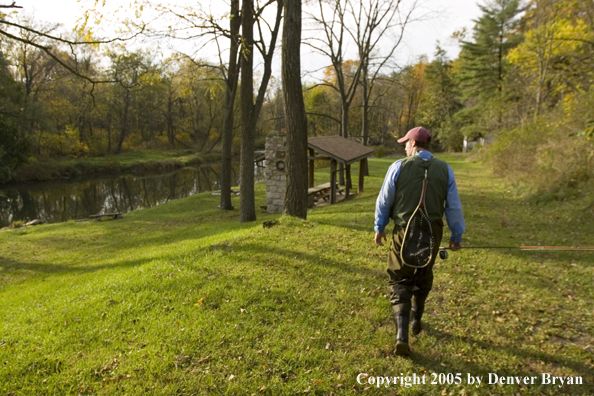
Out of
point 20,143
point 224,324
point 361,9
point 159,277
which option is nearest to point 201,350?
point 224,324

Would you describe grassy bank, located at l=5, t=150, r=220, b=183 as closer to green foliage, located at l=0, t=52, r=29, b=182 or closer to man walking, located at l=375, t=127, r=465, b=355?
green foliage, located at l=0, t=52, r=29, b=182

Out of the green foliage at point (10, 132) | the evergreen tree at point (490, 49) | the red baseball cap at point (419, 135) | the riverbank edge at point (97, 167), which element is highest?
the evergreen tree at point (490, 49)

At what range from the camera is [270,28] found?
12.9 metres

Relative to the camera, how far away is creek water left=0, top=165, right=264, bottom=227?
22075 mm

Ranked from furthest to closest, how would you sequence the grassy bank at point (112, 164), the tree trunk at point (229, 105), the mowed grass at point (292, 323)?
1. the grassy bank at point (112, 164)
2. the tree trunk at point (229, 105)
3. the mowed grass at point (292, 323)

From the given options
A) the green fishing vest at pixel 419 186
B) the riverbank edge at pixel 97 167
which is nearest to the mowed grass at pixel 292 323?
the green fishing vest at pixel 419 186

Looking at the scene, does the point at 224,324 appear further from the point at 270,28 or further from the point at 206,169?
the point at 206,169

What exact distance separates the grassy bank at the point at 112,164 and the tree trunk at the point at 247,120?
25402 millimetres

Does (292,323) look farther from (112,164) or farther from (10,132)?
(112,164)

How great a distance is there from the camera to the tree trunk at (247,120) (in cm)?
1097

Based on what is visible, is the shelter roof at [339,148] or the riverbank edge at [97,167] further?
the riverbank edge at [97,167]

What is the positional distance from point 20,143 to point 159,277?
3069cm

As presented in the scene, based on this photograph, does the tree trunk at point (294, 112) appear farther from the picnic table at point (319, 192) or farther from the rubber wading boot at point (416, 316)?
the picnic table at point (319, 192)

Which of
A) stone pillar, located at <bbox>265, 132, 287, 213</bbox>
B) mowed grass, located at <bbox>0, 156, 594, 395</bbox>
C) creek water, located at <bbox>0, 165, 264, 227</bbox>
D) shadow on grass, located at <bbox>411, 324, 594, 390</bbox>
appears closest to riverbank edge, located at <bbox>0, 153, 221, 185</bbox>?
creek water, located at <bbox>0, 165, 264, 227</bbox>
